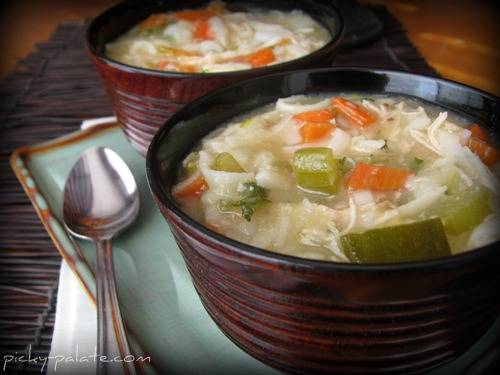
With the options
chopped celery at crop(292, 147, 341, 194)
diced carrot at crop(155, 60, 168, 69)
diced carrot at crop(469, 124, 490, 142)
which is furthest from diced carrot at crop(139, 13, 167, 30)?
diced carrot at crop(469, 124, 490, 142)

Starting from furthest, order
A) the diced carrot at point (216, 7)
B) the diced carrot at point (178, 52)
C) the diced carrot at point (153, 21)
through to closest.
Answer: the diced carrot at point (216, 7) < the diced carrot at point (153, 21) < the diced carrot at point (178, 52)

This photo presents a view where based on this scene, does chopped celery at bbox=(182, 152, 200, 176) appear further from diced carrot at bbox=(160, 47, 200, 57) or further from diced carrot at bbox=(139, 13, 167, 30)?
diced carrot at bbox=(139, 13, 167, 30)

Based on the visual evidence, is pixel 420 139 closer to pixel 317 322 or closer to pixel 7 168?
pixel 317 322

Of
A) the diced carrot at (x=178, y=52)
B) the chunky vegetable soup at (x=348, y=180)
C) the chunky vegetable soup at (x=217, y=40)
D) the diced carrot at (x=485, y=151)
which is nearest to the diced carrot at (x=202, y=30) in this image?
the chunky vegetable soup at (x=217, y=40)

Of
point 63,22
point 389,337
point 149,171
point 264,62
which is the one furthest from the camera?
point 63,22

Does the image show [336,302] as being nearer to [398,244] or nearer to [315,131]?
[398,244]

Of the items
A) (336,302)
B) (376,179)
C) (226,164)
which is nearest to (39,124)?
(226,164)

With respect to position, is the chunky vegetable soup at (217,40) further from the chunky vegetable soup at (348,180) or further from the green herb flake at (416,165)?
the green herb flake at (416,165)

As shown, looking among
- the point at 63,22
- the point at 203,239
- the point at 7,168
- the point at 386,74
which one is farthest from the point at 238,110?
the point at 63,22
